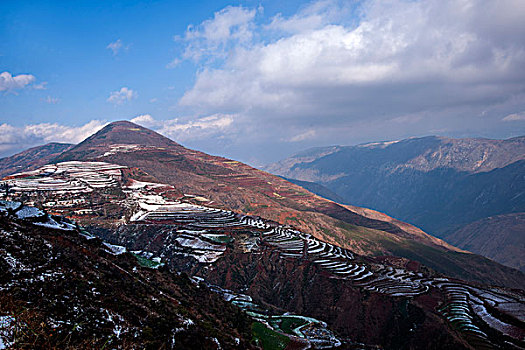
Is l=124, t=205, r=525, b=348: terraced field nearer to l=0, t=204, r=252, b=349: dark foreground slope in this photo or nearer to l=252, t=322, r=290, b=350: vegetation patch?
l=252, t=322, r=290, b=350: vegetation patch

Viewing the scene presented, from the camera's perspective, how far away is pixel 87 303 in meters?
18.1

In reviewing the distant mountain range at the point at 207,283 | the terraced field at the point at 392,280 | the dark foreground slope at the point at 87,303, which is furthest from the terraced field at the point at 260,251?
the dark foreground slope at the point at 87,303

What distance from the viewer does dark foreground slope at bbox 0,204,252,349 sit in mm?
13653

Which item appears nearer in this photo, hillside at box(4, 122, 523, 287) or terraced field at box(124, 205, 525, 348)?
terraced field at box(124, 205, 525, 348)

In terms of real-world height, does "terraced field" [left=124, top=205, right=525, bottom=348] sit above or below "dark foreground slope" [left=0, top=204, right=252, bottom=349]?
below

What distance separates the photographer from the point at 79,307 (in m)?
17.2

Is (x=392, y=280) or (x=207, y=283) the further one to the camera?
(x=392, y=280)

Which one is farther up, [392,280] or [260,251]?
[260,251]

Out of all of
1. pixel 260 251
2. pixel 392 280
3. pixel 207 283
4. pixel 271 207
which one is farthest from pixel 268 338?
pixel 271 207

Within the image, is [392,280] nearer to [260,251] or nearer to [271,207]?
[260,251]

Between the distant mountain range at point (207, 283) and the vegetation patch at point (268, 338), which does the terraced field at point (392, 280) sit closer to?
the distant mountain range at point (207, 283)

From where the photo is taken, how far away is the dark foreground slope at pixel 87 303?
44.8 feet

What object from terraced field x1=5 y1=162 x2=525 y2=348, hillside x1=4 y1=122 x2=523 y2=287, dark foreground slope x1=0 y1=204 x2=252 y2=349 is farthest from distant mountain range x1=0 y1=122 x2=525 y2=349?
hillside x1=4 y1=122 x2=523 y2=287

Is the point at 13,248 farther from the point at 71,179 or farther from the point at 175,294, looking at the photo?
the point at 71,179
